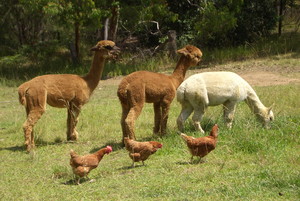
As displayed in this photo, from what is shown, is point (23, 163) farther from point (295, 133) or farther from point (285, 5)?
point (285, 5)

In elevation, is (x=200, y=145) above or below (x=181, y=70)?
below

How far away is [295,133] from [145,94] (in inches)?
110

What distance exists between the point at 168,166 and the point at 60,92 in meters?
3.54

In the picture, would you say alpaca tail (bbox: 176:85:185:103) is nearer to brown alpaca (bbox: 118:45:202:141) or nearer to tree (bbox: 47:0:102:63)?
brown alpaca (bbox: 118:45:202:141)

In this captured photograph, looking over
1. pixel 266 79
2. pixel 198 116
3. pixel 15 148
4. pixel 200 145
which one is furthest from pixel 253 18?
pixel 200 145

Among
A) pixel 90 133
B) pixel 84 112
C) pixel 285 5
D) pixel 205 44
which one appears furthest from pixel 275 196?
pixel 285 5

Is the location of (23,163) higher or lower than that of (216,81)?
lower

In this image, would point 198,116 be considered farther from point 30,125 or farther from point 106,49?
point 30,125

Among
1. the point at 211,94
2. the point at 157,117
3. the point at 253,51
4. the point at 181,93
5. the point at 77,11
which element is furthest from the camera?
the point at 253,51

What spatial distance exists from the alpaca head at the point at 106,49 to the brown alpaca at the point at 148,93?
1420mm

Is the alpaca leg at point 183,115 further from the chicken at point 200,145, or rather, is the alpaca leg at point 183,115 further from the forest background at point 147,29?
the forest background at point 147,29

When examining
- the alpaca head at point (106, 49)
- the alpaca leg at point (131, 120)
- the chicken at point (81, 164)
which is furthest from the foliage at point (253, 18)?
the chicken at point (81, 164)

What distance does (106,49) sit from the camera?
34.2 ft

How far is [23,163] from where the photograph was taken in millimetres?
8664
